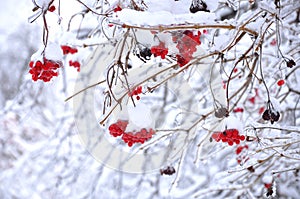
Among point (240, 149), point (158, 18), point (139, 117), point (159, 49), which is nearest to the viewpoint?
point (158, 18)

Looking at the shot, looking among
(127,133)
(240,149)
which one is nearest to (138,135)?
(127,133)

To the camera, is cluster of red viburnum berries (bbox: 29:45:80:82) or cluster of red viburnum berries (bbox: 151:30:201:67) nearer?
cluster of red viburnum berries (bbox: 151:30:201:67)

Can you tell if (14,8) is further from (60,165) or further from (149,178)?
(149,178)

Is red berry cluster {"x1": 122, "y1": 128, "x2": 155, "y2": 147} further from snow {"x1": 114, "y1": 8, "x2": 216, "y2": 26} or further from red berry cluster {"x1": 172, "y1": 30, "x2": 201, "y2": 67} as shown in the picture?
snow {"x1": 114, "y1": 8, "x2": 216, "y2": 26}

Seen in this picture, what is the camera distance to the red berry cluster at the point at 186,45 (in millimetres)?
1167

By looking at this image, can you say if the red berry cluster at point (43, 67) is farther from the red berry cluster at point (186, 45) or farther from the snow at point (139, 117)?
the red berry cluster at point (186, 45)

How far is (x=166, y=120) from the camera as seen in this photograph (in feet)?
11.9

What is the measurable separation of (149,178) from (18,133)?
196cm

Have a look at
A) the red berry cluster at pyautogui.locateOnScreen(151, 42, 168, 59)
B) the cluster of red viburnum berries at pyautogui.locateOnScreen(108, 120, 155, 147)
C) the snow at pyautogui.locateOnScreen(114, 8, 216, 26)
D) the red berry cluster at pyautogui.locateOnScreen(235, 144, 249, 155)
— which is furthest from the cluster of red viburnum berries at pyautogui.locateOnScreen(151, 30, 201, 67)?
the red berry cluster at pyautogui.locateOnScreen(235, 144, 249, 155)

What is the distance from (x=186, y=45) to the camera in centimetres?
119

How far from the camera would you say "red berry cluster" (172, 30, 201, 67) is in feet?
3.83

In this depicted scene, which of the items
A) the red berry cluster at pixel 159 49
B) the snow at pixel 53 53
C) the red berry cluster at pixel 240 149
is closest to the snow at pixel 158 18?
the red berry cluster at pixel 159 49

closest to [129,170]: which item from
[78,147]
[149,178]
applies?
[149,178]

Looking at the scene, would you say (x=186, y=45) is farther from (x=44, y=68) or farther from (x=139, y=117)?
(x=44, y=68)
